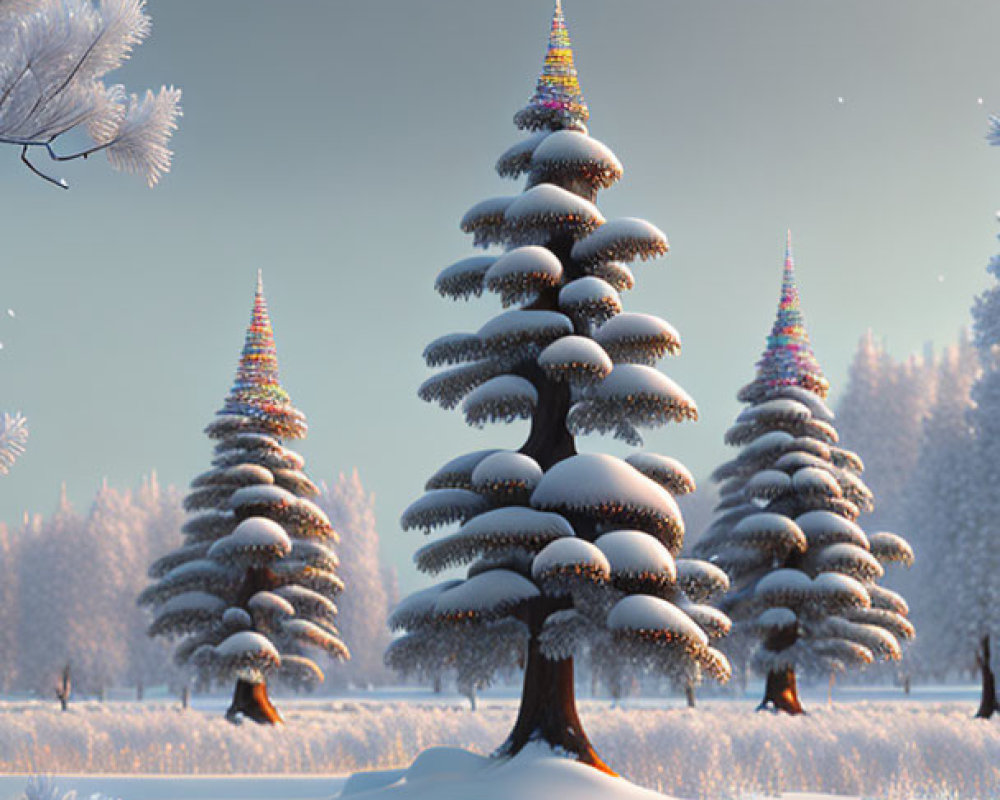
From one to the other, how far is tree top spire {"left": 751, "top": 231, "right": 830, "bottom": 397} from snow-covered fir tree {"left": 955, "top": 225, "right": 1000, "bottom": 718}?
209 inches

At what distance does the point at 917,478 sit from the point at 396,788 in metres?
29.0

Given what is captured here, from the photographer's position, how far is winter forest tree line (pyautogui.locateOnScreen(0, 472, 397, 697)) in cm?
5284

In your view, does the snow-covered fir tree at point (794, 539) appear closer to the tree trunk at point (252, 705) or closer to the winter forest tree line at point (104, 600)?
the tree trunk at point (252, 705)

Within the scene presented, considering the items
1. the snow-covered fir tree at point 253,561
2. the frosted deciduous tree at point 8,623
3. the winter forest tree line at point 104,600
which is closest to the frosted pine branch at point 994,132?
the snow-covered fir tree at point 253,561

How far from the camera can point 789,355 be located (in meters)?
27.7

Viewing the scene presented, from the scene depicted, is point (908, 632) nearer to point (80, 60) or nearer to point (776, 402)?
point (776, 402)

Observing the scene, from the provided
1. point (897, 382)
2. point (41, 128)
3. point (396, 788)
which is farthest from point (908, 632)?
point (897, 382)

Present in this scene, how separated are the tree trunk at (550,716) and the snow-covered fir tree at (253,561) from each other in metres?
10.8

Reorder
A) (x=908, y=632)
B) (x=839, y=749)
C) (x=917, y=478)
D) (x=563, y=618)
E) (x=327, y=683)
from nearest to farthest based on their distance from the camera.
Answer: (x=563, y=618)
(x=839, y=749)
(x=908, y=632)
(x=917, y=478)
(x=327, y=683)

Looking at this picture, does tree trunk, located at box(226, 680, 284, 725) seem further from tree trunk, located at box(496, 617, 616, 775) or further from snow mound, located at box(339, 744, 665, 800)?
tree trunk, located at box(496, 617, 616, 775)

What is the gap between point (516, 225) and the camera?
627 inches

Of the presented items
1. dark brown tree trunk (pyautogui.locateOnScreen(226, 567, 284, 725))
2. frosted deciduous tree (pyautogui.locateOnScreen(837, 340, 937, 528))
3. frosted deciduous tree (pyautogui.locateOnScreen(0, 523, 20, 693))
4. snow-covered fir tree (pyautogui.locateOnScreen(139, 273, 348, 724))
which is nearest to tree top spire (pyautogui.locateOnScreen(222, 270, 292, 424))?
snow-covered fir tree (pyautogui.locateOnScreen(139, 273, 348, 724))

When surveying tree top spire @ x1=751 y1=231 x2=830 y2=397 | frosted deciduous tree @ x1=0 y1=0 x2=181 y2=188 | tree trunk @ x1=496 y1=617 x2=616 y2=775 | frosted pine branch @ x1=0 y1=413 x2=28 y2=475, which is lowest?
tree trunk @ x1=496 y1=617 x2=616 y2=775

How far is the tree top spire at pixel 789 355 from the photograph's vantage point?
2767 centimetres
